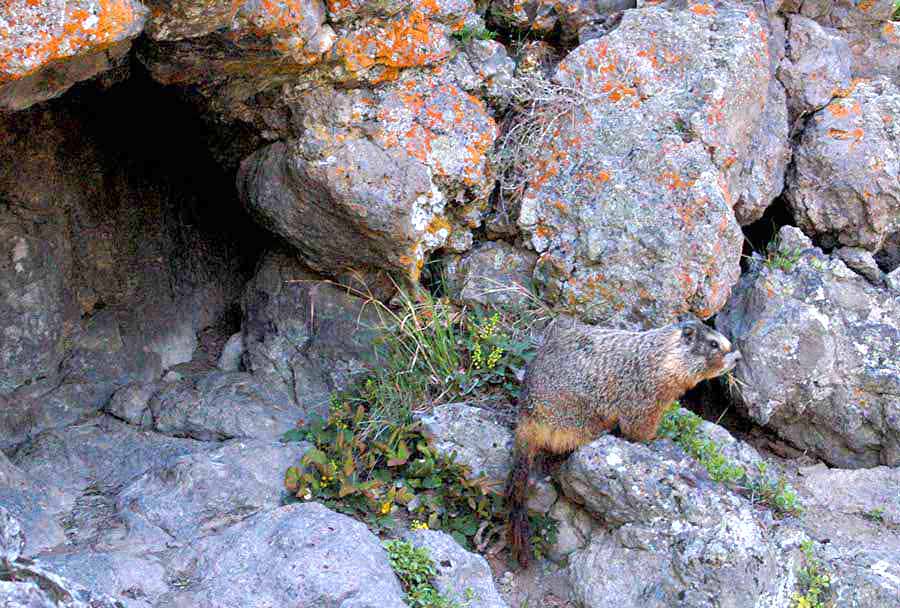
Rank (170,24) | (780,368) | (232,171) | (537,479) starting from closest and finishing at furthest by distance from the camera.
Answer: (170,24)
(537,479)
(780,368)
(232,171)

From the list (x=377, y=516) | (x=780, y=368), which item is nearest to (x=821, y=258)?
(x=780, y=368)

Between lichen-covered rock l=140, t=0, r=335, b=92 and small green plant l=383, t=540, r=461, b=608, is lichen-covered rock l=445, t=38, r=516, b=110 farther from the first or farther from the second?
small green plant l=383, t=540, r=461, b=608

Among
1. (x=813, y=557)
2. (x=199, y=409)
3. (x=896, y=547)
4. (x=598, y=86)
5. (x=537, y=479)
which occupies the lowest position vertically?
(x=896, y=547)

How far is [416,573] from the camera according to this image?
15.3 ft

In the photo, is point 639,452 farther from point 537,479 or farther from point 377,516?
point 377,516

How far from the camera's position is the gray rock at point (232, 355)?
21.7 ft

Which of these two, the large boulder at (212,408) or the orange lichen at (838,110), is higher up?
the orange lichen at (838,110)

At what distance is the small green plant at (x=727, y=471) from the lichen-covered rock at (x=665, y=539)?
274 millimetres

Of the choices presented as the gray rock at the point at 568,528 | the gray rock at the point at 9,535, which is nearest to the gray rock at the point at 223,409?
the gray rock at the point at 568,528

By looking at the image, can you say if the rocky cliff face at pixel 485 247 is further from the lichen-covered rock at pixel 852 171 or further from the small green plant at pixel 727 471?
the small green plant at pixel 727 471

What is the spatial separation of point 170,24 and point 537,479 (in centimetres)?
317

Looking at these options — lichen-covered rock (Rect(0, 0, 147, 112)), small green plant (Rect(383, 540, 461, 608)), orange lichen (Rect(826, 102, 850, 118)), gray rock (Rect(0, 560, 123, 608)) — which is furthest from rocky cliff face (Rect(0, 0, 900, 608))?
gray rock (Rect(0, 560, 123, 608))

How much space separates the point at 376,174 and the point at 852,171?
318cm

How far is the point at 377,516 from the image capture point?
5.27 meters
